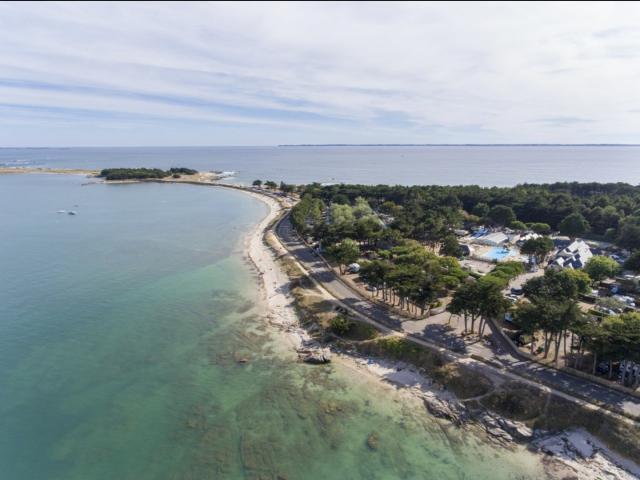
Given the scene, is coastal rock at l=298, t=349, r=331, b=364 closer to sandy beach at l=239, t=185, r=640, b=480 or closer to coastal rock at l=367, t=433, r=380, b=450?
sandy beach at l=239, t=185, r=640, b=480

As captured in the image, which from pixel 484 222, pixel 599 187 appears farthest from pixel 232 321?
pixel 599 187

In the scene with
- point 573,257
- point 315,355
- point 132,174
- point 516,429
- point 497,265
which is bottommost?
point 516,429

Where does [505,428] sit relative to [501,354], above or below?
below

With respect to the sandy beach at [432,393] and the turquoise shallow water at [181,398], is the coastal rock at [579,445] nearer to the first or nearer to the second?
the sandy beach at [432,393]

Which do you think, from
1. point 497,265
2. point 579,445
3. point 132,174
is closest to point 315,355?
point 579,445

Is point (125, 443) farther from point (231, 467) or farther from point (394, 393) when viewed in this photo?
point (394, 393)

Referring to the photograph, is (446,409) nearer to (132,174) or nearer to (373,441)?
(373,441)

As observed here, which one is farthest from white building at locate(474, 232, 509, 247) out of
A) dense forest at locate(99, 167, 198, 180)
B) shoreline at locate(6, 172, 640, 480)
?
dense forest at locate(99, 167, 198, 180)

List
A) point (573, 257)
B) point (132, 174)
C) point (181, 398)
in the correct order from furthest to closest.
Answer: point (132, 174) → point (573, 257) → point (181, 398)
